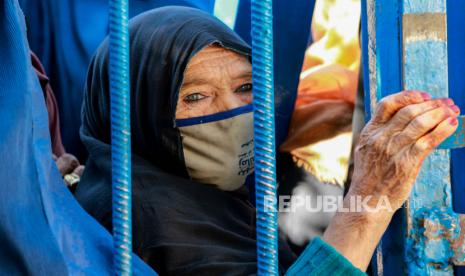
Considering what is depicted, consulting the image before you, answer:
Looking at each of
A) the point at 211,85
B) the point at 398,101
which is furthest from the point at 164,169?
the point at 398,101

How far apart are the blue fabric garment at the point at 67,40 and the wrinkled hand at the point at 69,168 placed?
19.5 inches

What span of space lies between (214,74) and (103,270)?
0.75 metres

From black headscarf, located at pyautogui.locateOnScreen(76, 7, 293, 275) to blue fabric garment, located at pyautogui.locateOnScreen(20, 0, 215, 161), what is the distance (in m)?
1.00

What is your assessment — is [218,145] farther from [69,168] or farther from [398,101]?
[69,168]

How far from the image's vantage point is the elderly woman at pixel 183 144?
1525 millimetres

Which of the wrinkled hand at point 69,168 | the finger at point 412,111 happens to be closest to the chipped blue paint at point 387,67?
the finger at point 412,111

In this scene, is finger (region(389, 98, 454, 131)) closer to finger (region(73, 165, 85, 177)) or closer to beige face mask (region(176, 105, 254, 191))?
beige face mask (region(176, 105, 254, 191))

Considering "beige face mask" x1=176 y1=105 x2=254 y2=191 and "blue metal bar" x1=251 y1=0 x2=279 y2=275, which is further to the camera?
"beige face mask" x1=176 y1=105 x2=254 y2=191

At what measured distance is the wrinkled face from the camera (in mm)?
1737

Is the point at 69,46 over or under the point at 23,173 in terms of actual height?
under

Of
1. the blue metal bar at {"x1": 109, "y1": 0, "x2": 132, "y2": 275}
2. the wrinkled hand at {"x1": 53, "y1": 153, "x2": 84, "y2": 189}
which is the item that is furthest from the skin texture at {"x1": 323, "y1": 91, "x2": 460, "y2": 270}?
the wrinkled hand at {"x1": 53, "y1": 153, "x2": 84, "y2": 189}

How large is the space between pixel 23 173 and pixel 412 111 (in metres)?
0.68

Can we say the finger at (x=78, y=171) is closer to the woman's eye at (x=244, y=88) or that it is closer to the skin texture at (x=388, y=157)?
the woman's eye at (x=244, y=88)

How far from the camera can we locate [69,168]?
229 centimetres
